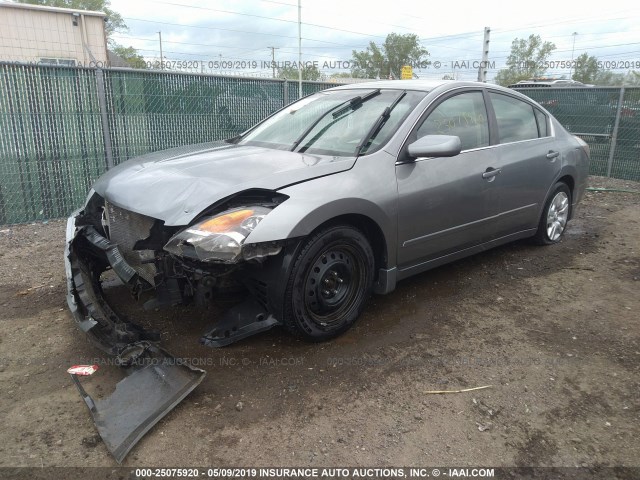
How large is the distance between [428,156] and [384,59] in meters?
42.0

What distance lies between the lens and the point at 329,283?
10.5ft

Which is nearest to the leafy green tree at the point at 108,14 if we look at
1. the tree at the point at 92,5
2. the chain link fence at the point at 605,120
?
the tree at the point at 92,5

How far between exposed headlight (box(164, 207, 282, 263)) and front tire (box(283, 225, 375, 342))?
28 centimetres

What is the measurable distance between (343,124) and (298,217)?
4.07 feet

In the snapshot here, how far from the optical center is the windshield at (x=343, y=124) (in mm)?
3533

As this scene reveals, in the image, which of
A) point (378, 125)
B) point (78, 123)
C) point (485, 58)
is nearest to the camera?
point (378, 125)

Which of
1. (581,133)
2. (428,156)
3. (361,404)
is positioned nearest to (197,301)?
(361,404)

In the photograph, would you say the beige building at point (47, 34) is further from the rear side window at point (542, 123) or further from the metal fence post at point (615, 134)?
the metal fence post at point (615, 134)

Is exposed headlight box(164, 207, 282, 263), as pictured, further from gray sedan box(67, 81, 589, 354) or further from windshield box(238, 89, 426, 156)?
windshield box(238, 89, 426, 156)

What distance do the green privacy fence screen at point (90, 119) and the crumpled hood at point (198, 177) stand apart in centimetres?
318

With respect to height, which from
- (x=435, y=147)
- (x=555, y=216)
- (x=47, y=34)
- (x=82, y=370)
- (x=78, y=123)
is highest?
(x=47, y=34)

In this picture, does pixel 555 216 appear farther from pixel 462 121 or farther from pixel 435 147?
pixel 435 147

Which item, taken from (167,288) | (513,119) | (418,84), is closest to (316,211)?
(167,288)

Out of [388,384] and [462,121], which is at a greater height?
[462,121]
